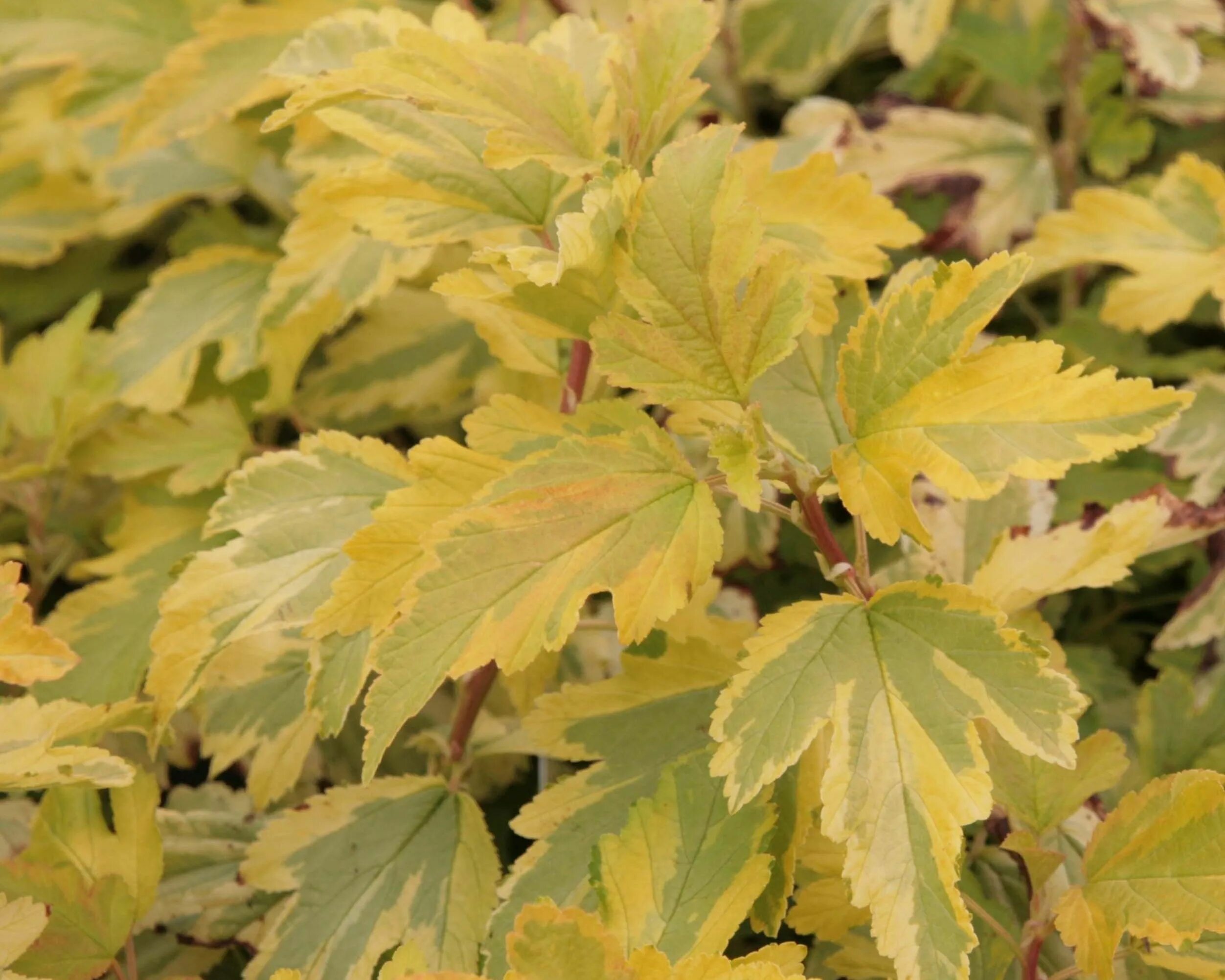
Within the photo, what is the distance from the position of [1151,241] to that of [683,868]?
0.67m

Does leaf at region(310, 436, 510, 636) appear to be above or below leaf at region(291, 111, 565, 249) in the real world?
below

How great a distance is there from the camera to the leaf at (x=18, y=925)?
1.93 feet

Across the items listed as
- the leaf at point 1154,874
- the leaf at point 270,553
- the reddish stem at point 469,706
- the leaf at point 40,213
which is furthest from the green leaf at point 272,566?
the leaf at point 40,213

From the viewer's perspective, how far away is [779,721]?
21.2 inches

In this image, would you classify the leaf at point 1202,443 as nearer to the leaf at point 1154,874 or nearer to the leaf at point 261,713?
the leaf at point 1154,874

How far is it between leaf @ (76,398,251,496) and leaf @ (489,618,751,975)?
1.33ft

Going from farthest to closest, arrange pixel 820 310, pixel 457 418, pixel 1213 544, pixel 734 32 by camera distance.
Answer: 1. pixel 734 32
2. pixel 457 418
3. pixel 1213 544
4. pixel 820 310

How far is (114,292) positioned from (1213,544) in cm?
116

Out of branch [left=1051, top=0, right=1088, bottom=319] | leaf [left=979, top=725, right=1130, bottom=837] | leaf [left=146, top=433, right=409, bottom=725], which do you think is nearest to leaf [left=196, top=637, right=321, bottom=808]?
leaf [left=146, top=433, right=409, bottom=725]

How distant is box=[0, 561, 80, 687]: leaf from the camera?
1.89 ft

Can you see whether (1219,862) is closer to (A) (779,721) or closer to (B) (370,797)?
(A) (779,721)

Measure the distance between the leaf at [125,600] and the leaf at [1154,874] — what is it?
63 cm

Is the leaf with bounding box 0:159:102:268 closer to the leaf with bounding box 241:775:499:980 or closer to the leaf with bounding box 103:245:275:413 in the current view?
the leaf with bounding box 103:245:275:413

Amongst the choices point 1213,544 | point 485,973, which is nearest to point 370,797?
point 485,973
